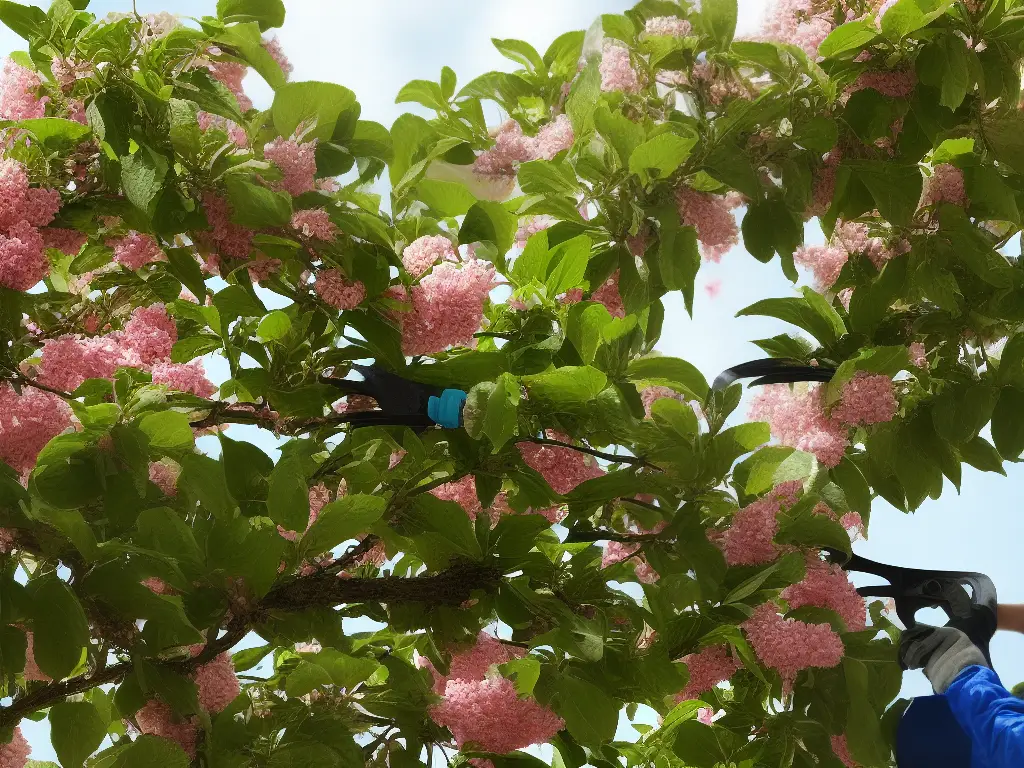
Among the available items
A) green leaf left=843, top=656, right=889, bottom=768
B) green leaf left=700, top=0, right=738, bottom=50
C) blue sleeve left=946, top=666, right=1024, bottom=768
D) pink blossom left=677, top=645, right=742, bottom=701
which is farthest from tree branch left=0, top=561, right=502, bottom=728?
green leaf left=700, top=0, right=738, bottom=50

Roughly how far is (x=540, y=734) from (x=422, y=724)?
0.86ft

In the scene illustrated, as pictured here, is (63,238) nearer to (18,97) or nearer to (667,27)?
(18,97)

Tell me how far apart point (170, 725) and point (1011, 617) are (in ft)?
4.17

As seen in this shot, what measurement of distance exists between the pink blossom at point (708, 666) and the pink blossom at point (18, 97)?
120 centimetres

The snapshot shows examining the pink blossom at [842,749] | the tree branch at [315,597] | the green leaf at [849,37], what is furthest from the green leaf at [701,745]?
the green leaf at [849,37]

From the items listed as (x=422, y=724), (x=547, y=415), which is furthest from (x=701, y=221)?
(x=422, y=724)

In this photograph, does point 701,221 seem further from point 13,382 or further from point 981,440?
point 13,382

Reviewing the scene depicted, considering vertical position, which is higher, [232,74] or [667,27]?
[667,27]

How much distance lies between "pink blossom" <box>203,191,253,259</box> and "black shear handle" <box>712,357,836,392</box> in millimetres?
799

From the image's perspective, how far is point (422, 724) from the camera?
1618mm

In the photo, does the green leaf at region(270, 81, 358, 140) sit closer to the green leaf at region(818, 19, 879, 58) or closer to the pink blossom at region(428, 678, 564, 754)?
the green leaf at region(818, 19, 879, 58)

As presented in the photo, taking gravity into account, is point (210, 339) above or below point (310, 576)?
above

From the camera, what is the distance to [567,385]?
126 centimetres

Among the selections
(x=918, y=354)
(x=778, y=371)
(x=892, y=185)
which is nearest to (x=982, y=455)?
(x=918, y=354)
